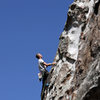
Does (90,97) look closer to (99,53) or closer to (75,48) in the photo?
(99,53)

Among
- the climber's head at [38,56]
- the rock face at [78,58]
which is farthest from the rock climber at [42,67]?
the rock face at [78,58]

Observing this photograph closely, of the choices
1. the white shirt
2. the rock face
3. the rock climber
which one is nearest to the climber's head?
the rock climber

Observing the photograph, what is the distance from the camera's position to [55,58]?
874 inches

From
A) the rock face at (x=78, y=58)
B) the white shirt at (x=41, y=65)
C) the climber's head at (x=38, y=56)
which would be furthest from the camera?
the climber's head at (x=38, y=56)

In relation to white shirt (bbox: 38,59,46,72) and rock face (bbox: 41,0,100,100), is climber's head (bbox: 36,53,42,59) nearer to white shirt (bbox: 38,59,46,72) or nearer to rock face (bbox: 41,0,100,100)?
white shirt (bbox: 38,59,46,72)

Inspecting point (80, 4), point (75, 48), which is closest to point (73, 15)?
point (80, 4)

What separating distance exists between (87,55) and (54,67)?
4352mm

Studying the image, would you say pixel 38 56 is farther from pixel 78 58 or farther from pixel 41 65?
pixel 78 58

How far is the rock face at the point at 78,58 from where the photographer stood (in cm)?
Result: 1582

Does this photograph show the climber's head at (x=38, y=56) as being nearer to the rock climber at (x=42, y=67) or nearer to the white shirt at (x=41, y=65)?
the rock climber at (x=42, y=67)

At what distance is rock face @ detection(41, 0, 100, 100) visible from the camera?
15823 mm

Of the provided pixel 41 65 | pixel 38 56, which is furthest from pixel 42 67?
pixel 38 56

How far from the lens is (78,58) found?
18.5 meters

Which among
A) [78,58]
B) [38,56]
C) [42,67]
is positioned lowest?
[78,58]
